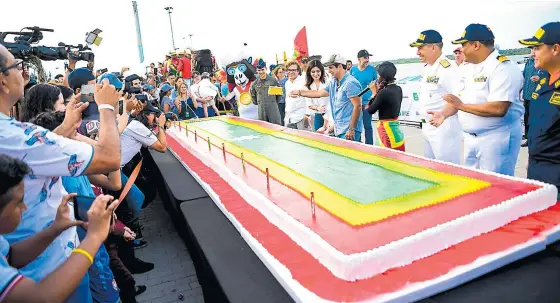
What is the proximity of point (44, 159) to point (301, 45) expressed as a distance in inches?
264

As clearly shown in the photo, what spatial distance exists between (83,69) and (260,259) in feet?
7.11

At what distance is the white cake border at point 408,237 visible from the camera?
4.25 ft

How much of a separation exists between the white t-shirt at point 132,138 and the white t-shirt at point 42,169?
1.62 metres

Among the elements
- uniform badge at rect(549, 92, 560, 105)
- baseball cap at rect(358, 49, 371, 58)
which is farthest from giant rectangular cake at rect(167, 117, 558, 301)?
baseball cap at rect(358, 49, 371, 58)

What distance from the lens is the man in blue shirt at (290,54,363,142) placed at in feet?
12.6

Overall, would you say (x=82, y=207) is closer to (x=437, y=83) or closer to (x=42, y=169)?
(x=42, y=169)

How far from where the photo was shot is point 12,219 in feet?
3.36

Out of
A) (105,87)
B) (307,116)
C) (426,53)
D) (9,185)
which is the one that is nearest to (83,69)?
(105,87)

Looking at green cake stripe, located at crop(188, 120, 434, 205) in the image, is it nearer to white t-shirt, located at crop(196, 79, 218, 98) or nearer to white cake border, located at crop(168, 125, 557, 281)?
white cake border, located at crop(168, 125, 557, 281)

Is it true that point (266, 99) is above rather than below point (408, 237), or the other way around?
above

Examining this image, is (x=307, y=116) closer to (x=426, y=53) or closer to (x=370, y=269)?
(x=426, y=53)

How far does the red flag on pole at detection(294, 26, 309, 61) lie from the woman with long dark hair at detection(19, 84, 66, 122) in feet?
19.3

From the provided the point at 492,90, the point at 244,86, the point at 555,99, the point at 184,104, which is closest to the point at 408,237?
the point at 555,99

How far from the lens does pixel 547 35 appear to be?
202cm
